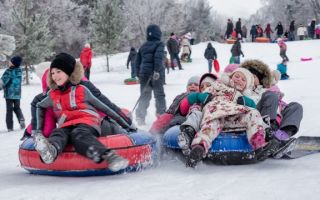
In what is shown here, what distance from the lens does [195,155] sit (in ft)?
13.7

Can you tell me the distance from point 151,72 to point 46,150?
14.7 ft

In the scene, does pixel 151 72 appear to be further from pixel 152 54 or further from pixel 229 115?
pixel 229 115

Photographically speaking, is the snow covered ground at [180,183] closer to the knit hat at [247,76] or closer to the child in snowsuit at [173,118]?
the child in snowsuit at [173,118]

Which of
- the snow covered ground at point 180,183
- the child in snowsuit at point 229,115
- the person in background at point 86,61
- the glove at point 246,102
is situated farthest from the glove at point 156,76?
the person in background at point 86,61

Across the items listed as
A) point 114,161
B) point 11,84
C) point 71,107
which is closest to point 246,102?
point 114,161

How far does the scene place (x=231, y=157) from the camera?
4570 mm

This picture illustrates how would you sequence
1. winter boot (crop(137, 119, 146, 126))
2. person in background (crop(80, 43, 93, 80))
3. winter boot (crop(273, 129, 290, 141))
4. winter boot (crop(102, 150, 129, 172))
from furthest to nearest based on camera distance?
person in background (crop(80, 43, 93, 80))
winter boot (crop(137, 119, 146, 126))
winter boot (crop(273, 129, 290, 141))
winter boot (crop(102, 150, 129, 172))

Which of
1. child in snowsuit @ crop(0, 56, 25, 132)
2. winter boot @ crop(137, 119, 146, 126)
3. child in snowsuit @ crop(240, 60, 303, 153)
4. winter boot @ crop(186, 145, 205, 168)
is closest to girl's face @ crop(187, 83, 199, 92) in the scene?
child in snowsuit @ crop(240, 60, 303, 153)

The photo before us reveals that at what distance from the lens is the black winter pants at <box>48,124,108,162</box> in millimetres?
4023

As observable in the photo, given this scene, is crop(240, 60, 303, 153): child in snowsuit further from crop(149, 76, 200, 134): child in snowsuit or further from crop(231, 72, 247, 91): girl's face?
crop(149, 76, 200, 134): child in snowsuit

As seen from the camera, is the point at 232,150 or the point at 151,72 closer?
the point at 232,150

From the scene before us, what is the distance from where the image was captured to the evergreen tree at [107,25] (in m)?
25.5

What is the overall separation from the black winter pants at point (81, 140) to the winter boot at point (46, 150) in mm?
53

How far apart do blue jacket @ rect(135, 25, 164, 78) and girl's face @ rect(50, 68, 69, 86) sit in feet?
12.4
